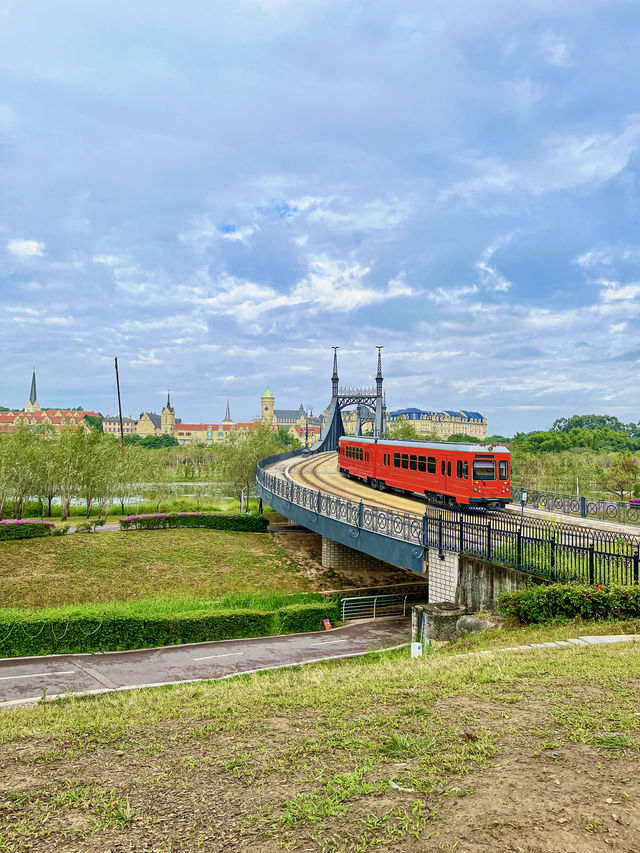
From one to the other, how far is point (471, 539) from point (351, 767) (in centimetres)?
1043

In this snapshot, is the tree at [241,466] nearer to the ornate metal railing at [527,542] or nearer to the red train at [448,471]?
the red train at [448,471]

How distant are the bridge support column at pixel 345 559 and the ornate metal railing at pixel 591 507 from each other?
949cm

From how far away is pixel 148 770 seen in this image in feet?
19.6

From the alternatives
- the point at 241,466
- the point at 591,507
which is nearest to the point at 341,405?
the point at 241,466

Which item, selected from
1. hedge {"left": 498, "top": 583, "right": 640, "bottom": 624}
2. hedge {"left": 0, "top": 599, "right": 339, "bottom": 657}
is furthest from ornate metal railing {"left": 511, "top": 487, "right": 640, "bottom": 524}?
hedge {"left": 0, "top": 599, "right": 339, "bottom": 657}

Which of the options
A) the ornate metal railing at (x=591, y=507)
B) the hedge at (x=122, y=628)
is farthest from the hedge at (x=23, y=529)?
the ornate metal railing at (x=591, y=507)

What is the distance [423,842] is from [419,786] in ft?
2.72

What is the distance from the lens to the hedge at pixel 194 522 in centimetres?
3481

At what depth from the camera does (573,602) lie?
11.8m

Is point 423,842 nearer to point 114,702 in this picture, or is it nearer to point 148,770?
point 148,770

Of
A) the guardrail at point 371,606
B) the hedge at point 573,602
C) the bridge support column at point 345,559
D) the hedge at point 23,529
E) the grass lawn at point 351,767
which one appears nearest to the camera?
the grass lawn at point 351,767

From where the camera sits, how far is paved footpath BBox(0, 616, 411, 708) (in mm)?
15141

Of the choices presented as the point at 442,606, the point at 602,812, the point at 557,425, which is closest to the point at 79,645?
the point at 442,606

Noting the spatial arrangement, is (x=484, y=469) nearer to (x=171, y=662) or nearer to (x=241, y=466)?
(x=171, y=662)
